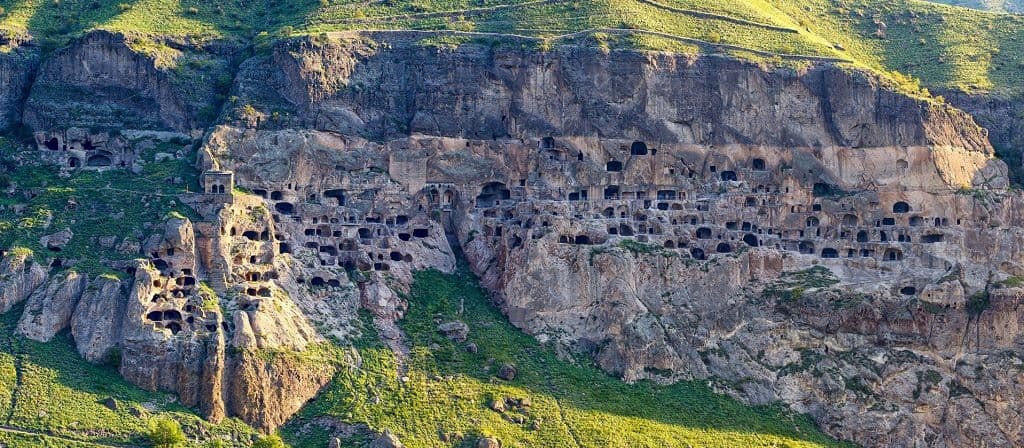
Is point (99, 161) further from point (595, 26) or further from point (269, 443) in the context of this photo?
point (595, 26)

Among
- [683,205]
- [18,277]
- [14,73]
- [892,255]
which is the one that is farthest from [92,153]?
[892,255]

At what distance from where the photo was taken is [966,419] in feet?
306

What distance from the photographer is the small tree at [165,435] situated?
82562 mm

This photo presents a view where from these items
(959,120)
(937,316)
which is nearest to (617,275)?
(937,316)

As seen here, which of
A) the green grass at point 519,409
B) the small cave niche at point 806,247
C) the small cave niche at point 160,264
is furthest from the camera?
the small cave niche at point 806,247

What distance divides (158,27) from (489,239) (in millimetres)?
27604

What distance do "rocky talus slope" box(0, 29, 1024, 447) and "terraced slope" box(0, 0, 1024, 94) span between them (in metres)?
3.44

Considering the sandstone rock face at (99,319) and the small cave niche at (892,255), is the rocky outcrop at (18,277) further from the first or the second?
the small cave niche at (892,255)

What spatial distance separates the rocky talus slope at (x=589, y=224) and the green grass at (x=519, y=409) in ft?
4.76

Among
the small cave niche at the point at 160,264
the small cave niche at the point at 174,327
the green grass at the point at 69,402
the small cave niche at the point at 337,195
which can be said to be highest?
the small cave niche at the point at 337,195

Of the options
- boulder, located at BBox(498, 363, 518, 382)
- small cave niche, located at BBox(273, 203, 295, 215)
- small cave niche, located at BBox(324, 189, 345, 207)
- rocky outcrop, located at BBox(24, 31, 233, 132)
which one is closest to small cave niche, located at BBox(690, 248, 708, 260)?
boulder, located at BBox(498, 363, 518, 382)

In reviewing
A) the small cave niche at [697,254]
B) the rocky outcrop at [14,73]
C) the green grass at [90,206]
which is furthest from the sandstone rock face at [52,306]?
the small cave niche at [697,254]

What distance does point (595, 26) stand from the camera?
10969cm

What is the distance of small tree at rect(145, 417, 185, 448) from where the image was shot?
3250 inches
